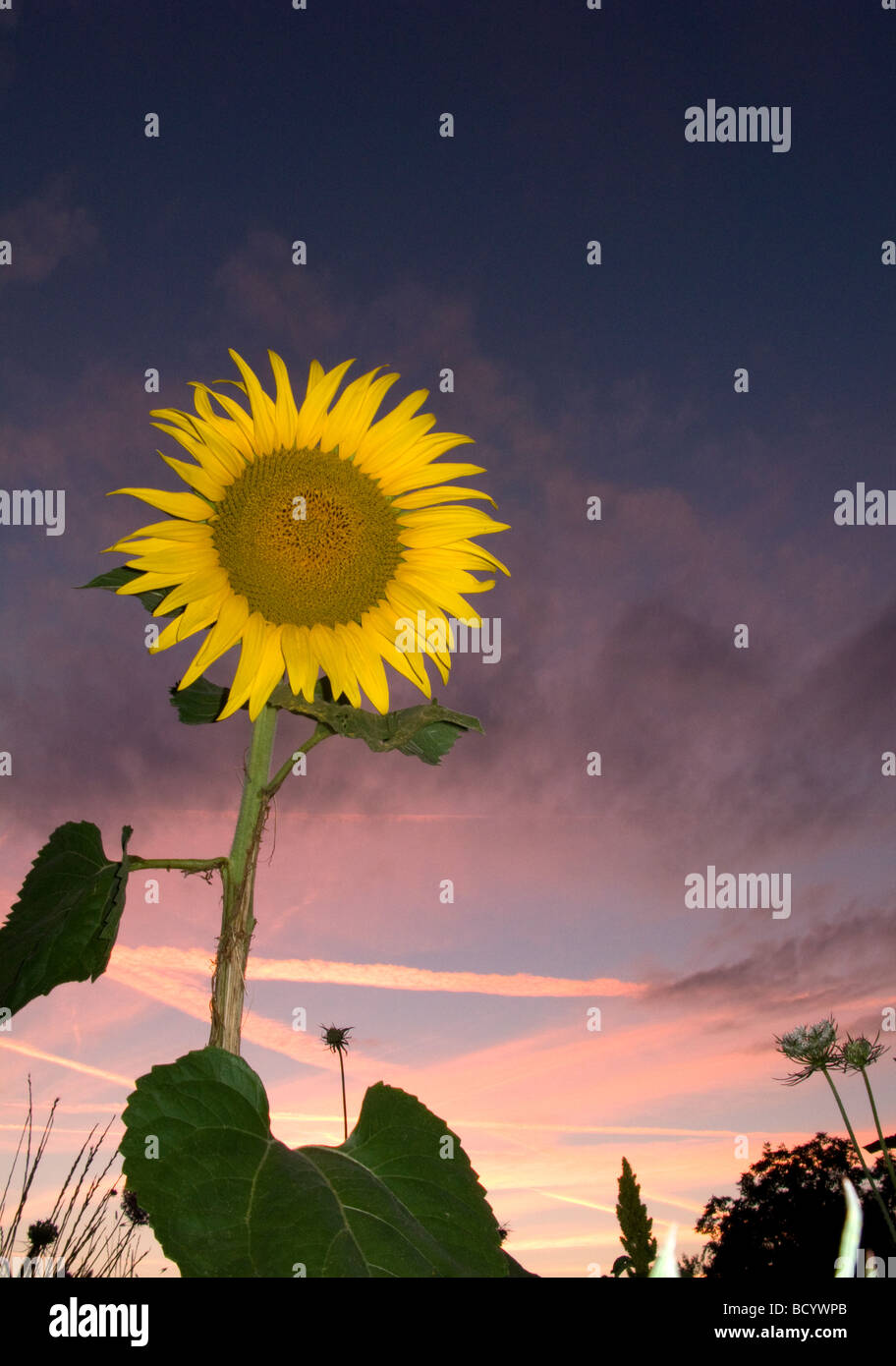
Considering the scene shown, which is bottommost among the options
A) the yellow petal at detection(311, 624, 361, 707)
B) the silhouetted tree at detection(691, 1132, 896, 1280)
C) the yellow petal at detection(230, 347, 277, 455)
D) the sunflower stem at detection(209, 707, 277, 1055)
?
the silhouetted tree at detection(691, 1132, 896, 1280)

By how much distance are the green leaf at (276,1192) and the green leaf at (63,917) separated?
50cm

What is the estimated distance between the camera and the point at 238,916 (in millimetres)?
2859

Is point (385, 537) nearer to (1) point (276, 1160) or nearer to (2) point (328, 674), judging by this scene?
(2) point (328, 674)

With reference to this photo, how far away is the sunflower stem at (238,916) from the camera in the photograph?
2803 mm

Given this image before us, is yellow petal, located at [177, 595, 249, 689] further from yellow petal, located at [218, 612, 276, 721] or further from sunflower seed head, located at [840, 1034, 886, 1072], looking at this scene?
sunflower seed head, located at [840, 1034, 886, 1072]

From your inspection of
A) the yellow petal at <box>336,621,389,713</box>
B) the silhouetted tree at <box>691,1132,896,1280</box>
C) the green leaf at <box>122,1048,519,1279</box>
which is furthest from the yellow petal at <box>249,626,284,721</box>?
the silhouetted tree at <box>691,1132,896,1280</box>

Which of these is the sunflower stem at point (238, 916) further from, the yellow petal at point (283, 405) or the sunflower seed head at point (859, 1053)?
the sunflower seed head at point (859, 1053)

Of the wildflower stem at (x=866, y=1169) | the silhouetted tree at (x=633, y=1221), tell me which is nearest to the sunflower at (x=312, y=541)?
the wildflower stem at (x=866, y=1169)

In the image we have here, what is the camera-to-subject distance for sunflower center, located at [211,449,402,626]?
11.6 feet

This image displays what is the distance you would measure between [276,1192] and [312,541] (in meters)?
2.04

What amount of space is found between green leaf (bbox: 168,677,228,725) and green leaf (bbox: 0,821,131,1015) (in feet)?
1.67

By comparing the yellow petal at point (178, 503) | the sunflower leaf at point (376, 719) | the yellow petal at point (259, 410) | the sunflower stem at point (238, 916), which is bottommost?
the sunflower stem at point (238, 916)

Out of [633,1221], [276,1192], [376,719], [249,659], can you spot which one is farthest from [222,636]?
[633,1221]

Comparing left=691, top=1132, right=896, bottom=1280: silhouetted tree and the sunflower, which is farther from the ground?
the sunflower
